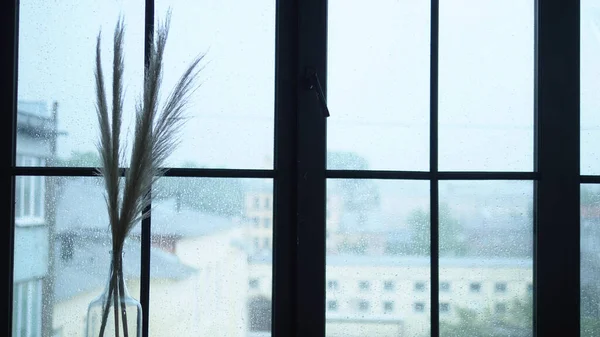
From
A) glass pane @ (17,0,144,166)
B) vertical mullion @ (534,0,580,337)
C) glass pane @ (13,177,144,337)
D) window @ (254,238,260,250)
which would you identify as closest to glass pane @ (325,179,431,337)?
window @ (254,238,260,250)

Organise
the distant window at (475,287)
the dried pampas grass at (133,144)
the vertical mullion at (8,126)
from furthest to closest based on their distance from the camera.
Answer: the distant window at (475,287) → the vertical mullion at (8,126) → the dried pampas grass at (133,144)

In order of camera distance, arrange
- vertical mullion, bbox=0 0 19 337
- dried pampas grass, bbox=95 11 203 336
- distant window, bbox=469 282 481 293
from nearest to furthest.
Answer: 1. dried pampas grass, bbox=95 11 203 336
2. vertical mullion, bbox=0 0 19 337
3. distant window, bbox=469 282 481 293

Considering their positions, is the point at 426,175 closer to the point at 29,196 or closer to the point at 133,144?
the point at 133,144

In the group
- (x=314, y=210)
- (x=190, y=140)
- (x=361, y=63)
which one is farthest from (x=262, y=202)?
(x=361, y=63)

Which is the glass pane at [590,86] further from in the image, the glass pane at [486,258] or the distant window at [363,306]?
the distant window at [363,306]

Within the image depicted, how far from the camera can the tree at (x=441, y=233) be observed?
2.17m

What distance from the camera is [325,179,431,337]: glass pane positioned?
2154 mm

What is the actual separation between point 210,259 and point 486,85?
1041 millimetres

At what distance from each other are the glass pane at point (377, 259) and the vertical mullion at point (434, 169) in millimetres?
20

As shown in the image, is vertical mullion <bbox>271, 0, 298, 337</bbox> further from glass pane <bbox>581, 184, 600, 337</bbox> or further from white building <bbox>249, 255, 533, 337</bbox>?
glass pane <bbox>581, 184, 600, 337</bbox>

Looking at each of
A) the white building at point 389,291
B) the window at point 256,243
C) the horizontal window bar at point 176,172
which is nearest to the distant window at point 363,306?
the white building at point 389,291

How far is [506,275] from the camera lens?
2201 mm

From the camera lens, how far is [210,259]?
6.99 feet

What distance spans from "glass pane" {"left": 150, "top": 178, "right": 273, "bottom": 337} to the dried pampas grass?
0.20 m
